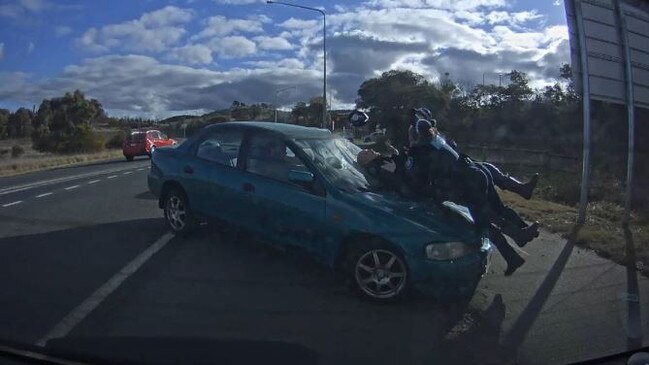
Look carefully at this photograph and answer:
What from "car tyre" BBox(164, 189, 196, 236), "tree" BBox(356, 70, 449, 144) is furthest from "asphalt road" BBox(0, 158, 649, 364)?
"tree" BBox(356, 70, 449, 144)

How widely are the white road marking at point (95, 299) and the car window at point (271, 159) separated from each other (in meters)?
1.61

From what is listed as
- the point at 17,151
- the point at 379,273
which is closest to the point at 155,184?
the point at 379,273

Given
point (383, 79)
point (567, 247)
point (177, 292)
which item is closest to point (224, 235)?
point (177, 292)

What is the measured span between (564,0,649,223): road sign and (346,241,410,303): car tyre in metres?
6.07

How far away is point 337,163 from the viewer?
6520 millimetres

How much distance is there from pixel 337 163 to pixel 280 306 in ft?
6.30

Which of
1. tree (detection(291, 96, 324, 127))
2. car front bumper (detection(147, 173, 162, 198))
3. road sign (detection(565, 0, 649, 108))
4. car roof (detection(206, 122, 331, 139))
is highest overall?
road sign (detection(565, 0, 649, 108))

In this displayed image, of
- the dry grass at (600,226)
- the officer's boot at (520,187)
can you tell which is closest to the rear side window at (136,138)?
the dry grass at (600,226)

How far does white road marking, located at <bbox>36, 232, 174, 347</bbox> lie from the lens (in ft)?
14.4

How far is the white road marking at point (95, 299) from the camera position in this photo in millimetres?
4387

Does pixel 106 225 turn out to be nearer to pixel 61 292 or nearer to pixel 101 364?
pixel 61 292

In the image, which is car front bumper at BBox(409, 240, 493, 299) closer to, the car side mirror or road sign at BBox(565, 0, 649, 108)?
the car side mirror

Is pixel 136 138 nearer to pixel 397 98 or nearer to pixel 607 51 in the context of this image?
pixel 397 98

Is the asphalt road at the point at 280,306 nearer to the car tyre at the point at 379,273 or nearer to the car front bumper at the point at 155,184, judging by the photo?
the car tyre at the point at 379,273
